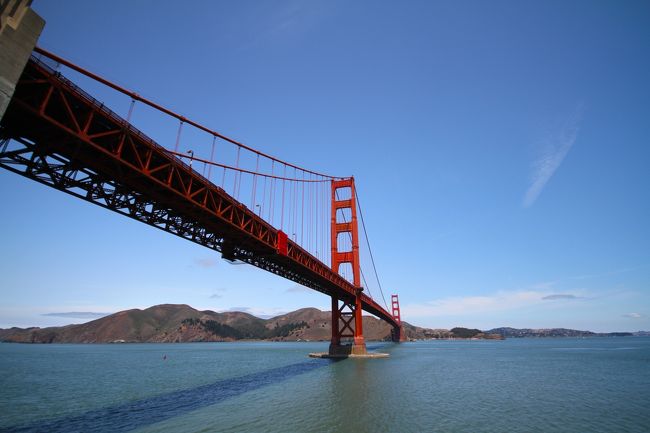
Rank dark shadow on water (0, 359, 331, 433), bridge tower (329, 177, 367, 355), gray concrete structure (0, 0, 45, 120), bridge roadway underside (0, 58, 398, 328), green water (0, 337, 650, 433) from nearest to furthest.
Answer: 1. gray concrete structure (0, 0, 45, 120)
2. bridge roadway underside (0, 58, 398, 328)
3. green water (0, 337, 650, 433)
4. dark shadow on water (0, 359, 331, 433)
5. bridge tower (329, 177, 367, 355)

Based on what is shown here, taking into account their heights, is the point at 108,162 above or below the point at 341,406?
above

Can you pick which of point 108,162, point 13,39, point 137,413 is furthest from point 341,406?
point 13,39

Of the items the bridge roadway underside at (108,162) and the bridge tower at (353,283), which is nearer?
the bridge roadway underside at (108,162)

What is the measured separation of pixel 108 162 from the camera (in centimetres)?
1527

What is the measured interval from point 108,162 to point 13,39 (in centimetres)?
690

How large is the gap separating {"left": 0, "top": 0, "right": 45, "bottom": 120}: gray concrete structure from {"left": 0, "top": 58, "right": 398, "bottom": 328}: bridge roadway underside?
2436 mm

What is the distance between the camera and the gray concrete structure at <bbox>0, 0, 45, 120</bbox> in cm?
861

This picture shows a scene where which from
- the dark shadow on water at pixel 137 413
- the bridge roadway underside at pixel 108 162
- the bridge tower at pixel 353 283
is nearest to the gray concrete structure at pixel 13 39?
the bridge roadway underside at pixel 108 162

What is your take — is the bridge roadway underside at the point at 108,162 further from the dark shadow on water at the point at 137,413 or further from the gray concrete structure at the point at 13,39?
A: the dark shadow on water at the point at 137,413

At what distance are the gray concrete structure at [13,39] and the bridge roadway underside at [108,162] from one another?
2.44 m

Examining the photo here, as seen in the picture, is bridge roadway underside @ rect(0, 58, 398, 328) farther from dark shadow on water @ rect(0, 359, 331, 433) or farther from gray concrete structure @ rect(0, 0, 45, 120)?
dark shadow on water @ rect(0, 359, 331, 433)

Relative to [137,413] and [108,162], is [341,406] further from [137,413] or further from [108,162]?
[108,162]

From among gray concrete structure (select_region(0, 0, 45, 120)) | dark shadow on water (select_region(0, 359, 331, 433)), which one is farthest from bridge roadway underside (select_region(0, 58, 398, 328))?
dark shadow on water (select_region(0, 359, 331, 433))

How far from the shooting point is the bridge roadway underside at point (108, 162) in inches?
477
